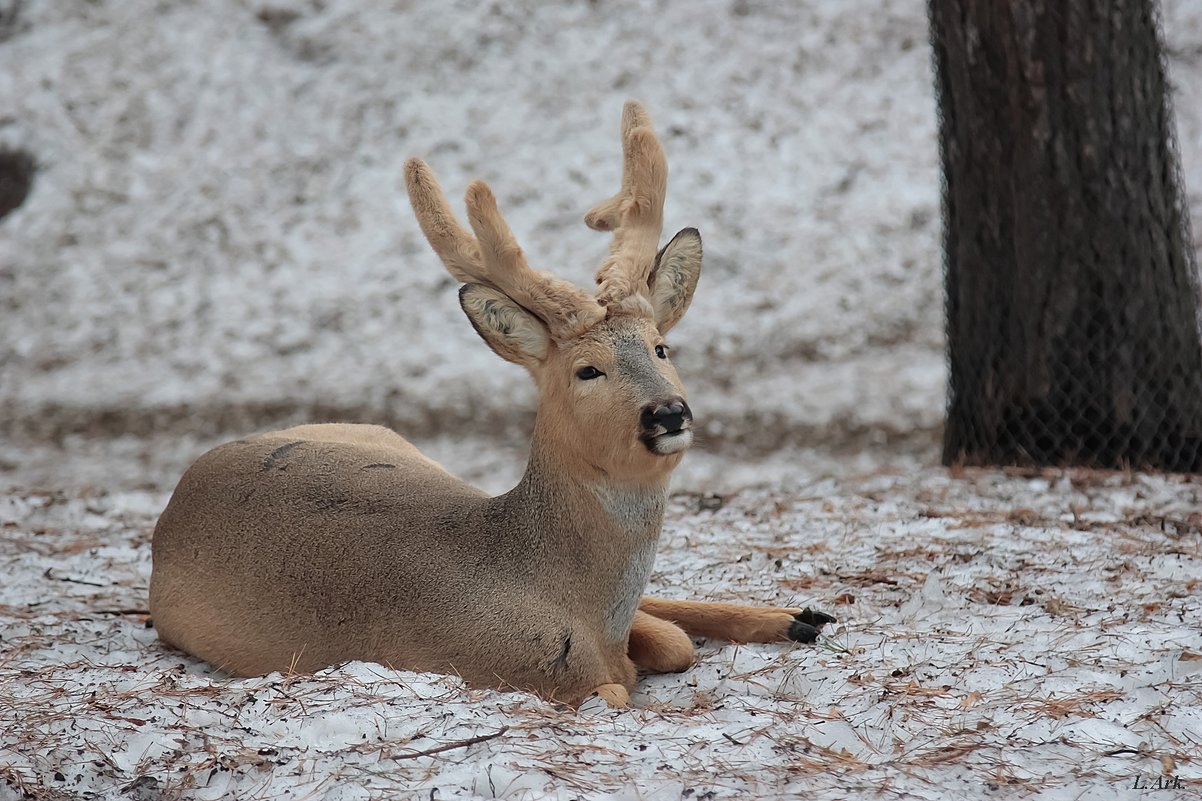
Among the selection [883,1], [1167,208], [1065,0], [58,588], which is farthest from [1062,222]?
[883,1]

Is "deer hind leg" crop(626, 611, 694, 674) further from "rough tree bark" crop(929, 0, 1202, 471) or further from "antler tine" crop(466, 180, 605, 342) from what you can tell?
"rough tree bark" crop(929, 0, 1202, 471)

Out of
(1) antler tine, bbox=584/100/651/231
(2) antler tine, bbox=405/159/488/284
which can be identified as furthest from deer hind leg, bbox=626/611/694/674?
(1) antler tine, bbox=584/100/651/231

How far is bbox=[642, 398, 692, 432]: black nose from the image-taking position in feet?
13.8

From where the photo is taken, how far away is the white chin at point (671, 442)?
166 inches

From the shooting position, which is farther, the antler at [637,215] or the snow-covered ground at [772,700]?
the antler at [637,215]

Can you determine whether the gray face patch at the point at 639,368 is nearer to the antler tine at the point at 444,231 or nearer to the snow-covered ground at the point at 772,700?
the antler tine at the point at 444,231

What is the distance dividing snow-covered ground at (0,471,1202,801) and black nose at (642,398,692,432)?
0.91m

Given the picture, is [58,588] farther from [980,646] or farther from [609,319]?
[980,646]

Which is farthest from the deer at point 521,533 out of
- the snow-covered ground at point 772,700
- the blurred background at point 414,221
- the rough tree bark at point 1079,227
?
the blurred background at point 414,221

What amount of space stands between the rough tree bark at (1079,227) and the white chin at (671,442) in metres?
4.16

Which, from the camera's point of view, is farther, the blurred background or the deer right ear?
the blurred background

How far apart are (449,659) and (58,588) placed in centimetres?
271

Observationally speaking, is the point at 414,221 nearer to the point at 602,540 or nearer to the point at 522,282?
the point at 522,282

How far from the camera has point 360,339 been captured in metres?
11.5
